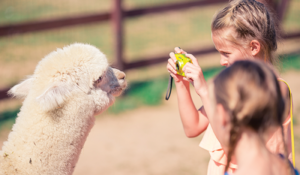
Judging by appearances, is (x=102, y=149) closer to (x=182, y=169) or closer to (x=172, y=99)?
(x=182, y=169)

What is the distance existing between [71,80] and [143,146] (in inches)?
97.6

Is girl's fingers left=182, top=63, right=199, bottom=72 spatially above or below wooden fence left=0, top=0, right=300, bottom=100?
above

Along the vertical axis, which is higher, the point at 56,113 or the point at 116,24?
the point at 56,113

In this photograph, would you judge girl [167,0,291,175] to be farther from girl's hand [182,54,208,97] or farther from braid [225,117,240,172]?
braid [225,117,240,172]

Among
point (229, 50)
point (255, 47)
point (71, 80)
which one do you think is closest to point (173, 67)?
point (229, 50)

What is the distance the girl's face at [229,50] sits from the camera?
68.9 inches

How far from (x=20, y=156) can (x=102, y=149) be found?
2395 millimetres

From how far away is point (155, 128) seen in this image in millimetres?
4609

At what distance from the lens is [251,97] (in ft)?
3.85

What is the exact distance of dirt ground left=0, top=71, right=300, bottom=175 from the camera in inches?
145

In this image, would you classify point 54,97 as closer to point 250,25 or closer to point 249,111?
point 249,111

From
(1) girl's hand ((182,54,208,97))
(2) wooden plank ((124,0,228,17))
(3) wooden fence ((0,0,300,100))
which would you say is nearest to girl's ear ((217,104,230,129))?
(1) girl's hand ((182,54,208,97))

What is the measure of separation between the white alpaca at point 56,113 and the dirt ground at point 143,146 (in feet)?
6.26

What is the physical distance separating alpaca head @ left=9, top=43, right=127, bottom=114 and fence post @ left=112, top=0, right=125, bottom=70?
339 cm
